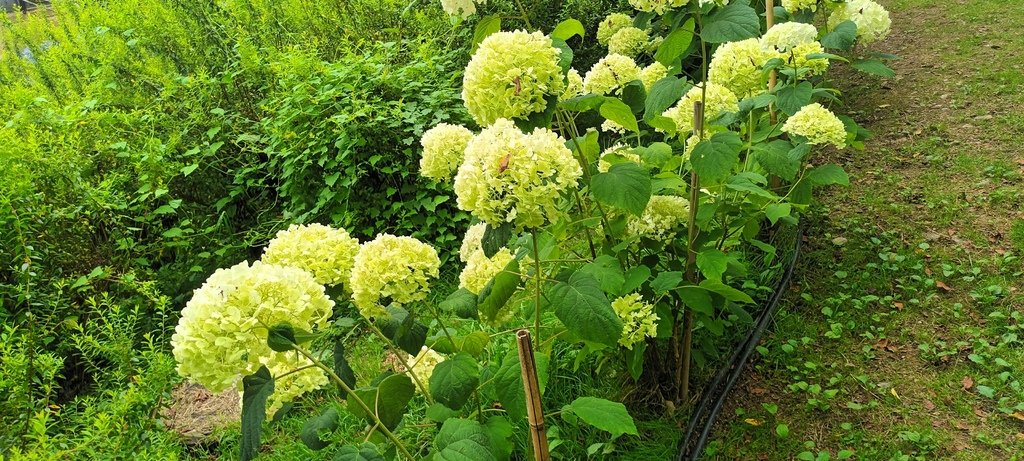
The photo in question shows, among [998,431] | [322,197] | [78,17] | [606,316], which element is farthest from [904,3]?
[78,17]

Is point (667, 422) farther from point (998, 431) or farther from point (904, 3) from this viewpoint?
point (904, 3)

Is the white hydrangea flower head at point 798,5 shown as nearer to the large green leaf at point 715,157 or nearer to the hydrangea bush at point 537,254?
the hydrangea bush at point 537,254

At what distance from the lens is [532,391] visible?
4.27 feet

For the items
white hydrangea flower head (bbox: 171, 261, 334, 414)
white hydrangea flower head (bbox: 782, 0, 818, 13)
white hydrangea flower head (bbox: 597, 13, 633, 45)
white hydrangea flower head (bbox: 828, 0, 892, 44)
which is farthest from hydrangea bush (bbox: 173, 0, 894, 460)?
white hydrangea flower head (bbox: 597, 13, 633, 45)

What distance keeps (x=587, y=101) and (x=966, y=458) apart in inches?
60.7

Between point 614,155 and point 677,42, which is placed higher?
point 677,42

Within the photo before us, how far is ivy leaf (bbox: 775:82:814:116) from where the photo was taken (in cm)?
231

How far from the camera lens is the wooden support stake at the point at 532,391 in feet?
4.02

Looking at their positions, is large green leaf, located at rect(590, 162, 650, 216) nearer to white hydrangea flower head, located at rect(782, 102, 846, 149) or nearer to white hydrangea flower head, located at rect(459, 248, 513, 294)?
white hydrangea flower head, located at rect(459, 248, 513, 294)

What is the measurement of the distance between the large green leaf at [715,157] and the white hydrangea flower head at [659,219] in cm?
15

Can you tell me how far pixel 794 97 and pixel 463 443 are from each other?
172 cm

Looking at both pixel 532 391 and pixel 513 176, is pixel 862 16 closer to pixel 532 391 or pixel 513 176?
pixel 513 176

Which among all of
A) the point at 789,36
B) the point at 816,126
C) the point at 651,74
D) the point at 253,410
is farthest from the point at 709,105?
the point at 253,410

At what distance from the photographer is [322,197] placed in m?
3.38
